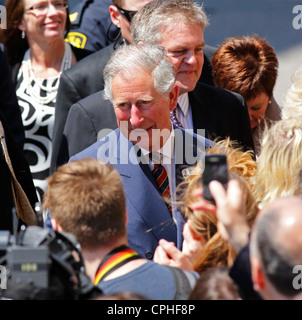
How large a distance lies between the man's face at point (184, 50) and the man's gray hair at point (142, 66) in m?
0.27

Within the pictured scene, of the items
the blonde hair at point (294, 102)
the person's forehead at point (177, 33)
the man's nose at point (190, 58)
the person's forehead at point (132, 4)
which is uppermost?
the person's forehead at point (132, 4)

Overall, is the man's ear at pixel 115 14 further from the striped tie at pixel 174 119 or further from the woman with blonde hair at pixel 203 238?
the woman with blonde hair at pixel 203 238

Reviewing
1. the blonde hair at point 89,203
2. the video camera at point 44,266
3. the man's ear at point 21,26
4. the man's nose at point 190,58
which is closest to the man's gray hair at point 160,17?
the man's nose at point 190,58

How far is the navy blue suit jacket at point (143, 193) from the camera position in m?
2.89

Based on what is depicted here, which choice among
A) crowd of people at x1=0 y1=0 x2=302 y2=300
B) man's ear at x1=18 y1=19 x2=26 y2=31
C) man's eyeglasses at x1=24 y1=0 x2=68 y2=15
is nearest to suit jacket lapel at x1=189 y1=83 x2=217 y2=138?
crowd of people at x1=0 y1=0 x2=302 y2=300

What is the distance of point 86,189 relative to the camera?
7.30ft

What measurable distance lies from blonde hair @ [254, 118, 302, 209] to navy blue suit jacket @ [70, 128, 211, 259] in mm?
375

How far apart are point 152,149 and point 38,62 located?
1.56 m

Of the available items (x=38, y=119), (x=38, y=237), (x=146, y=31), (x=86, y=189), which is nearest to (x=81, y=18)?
(x=38, y=119)

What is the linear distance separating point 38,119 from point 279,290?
105 inches

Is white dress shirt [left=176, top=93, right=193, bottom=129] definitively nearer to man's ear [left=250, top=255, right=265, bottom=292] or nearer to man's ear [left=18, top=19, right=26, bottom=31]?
man's ear [left=18, top=19, right=26, bottom=31]

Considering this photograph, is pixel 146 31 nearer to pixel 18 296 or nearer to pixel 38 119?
pixel 38 119

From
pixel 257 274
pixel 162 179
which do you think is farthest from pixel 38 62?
pixel 257 274

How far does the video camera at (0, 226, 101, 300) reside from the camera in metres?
1.78
